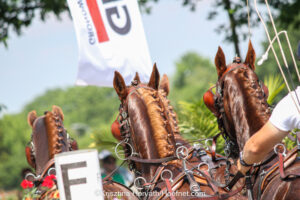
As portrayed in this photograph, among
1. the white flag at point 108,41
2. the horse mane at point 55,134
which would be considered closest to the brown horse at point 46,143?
the horse mane at point 55,134

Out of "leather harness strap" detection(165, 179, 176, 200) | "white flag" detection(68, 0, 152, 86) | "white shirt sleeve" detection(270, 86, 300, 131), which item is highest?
"white flag" detection(68, 0, 152, 86)

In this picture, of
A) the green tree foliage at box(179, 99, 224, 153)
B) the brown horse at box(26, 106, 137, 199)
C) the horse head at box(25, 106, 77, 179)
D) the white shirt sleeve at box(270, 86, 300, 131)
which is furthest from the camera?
the green tree foliage at box(179, 99, 224, 153)

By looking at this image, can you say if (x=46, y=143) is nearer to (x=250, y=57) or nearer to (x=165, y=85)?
(x=165, y=85)

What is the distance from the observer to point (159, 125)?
12.8ft

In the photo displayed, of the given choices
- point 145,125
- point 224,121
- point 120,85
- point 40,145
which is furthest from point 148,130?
point 40,145

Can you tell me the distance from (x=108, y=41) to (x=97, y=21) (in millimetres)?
325

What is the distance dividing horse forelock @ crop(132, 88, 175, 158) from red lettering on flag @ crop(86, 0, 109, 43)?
9.05 ft

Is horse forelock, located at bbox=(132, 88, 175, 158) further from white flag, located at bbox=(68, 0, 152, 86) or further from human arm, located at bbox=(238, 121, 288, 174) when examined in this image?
white flag, located at bbox=(68, 0, 152, 86)

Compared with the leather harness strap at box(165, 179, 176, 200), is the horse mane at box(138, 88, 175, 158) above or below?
above

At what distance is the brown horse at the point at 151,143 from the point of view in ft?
12.0

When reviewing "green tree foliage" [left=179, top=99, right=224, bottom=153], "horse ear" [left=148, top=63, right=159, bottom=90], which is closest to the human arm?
"horse ear" [left=148, top=63, right=159, bottom=90]

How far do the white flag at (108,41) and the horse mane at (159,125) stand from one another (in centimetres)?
236

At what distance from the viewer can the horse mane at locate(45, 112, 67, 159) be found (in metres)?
5.18

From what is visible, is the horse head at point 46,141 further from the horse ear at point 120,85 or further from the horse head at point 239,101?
the horse head at point 239,101
